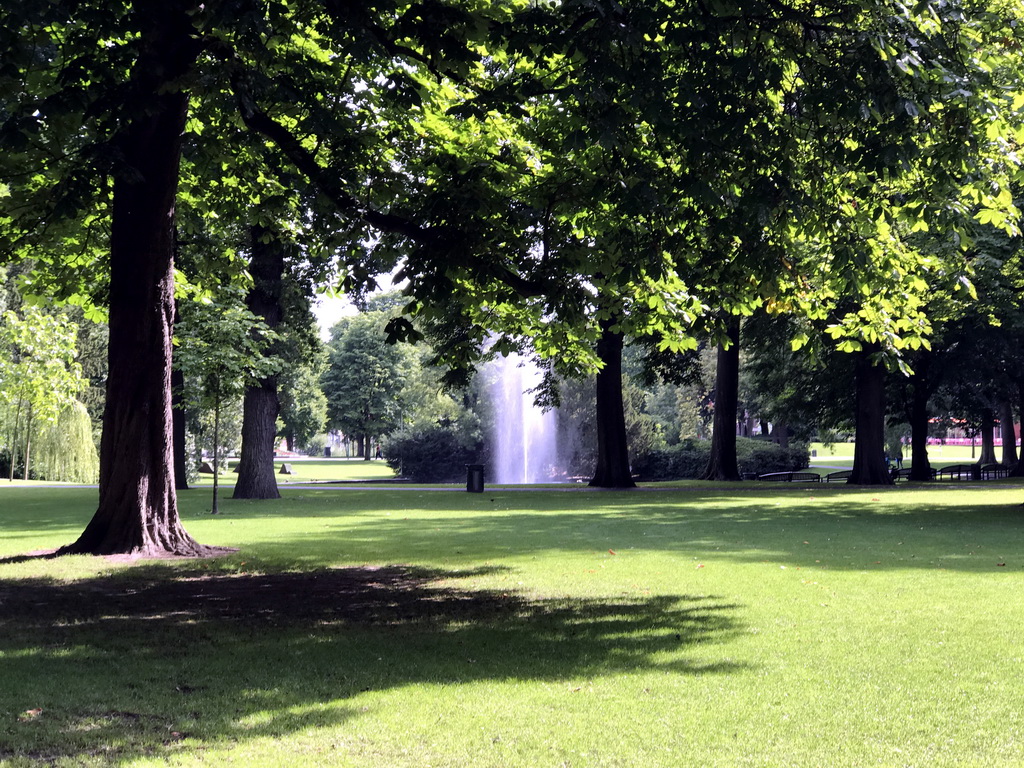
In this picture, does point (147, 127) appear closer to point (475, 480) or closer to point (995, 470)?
point (475, 480)

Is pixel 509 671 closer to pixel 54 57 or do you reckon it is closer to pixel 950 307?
pixel 54 57

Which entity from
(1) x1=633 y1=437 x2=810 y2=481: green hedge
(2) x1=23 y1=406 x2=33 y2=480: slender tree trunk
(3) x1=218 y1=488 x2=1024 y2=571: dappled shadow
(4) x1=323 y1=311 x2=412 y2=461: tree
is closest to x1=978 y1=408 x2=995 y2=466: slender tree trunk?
(1) x1=633 y1=437 x2=810 y2=481: green hedge

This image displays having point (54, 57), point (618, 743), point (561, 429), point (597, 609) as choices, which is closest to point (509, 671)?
point (618, 743)

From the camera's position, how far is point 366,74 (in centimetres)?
1318

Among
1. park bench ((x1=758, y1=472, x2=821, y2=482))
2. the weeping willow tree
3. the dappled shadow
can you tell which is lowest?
park bench ((x1=758, y1=472, x2=821, y2=482))

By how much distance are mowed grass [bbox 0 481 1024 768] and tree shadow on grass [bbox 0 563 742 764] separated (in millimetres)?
34

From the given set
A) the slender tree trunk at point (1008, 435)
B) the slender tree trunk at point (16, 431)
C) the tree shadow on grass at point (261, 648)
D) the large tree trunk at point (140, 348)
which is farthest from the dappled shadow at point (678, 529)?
the slender tree trunk at point (1008, 435)

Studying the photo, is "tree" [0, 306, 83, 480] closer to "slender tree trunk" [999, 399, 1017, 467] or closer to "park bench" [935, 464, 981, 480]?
"park bench" [935, 464, 981, 480]

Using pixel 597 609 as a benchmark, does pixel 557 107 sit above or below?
above

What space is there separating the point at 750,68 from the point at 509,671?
5.53 metres

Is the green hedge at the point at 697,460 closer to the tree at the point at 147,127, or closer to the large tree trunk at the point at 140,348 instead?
the tree at the point at 147,127

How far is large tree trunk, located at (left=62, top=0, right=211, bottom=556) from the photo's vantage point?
44.4 feet

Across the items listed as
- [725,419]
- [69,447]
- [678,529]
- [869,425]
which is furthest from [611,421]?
[69,447]

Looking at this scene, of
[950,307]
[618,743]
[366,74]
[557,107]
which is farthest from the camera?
[950,307]
